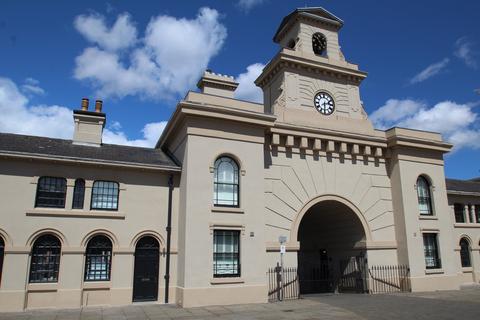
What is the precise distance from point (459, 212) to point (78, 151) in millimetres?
22733

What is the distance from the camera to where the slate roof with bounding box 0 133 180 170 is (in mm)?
15734

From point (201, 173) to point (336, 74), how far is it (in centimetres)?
999

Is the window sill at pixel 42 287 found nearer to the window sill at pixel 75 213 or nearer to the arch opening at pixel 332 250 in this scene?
the window sill at pixel 75 213

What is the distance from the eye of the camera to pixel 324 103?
68.4ft

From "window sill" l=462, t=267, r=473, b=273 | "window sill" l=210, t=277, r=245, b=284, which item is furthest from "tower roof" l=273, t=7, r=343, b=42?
"window sill" l=462, t=267, r=473, b=273

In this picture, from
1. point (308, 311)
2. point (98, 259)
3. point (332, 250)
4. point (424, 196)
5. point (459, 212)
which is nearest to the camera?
point (308, 311)

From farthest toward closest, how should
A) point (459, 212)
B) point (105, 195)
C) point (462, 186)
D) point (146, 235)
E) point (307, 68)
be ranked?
point (462, 186), point (459, 212), point (307, 68), point (146, 235), point (105, 195)

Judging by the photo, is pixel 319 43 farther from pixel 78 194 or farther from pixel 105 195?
pixel 78 194

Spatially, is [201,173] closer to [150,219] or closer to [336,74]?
[150,219]

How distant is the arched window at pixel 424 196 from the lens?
21.0m

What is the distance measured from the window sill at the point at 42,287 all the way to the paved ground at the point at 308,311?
2.70 feet

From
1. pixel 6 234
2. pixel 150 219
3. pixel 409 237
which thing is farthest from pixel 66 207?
pixel 409 237

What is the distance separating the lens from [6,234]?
1464 cm

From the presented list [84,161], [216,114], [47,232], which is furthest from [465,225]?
[47,232]
